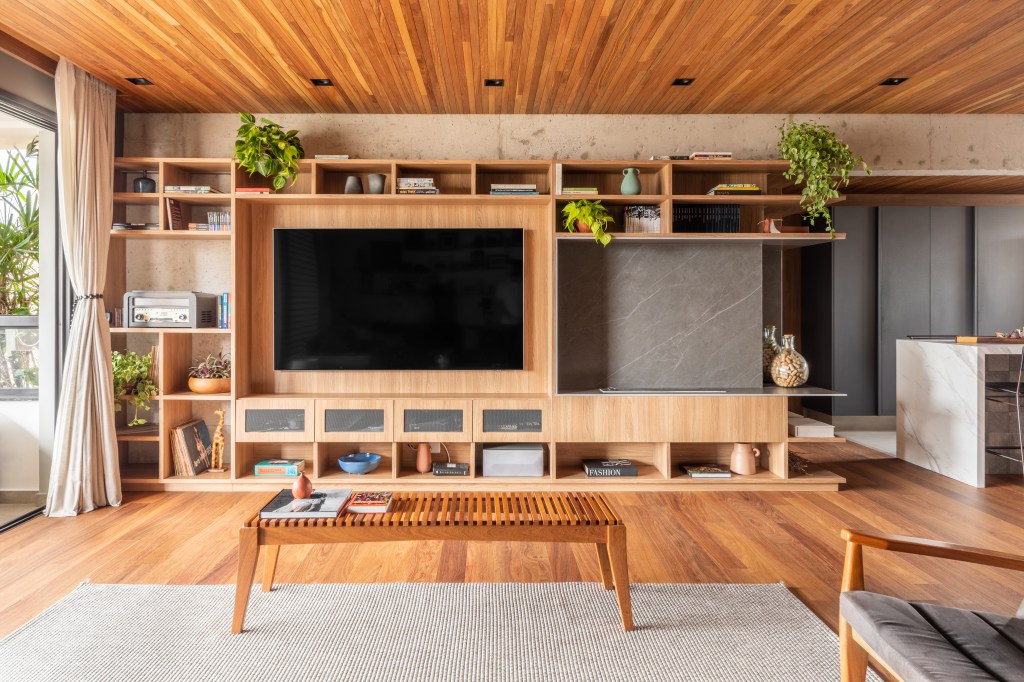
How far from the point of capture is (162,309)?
154 inches

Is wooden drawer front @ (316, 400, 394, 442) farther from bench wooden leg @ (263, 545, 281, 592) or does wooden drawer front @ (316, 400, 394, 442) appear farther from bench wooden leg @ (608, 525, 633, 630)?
bench wooden leg @ (608, 525, 633, 630)

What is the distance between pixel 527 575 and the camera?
267 cm

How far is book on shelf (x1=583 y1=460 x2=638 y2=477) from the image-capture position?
405 centimetres

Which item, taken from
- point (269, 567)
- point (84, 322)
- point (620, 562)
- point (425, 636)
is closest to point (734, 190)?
point (620, 562)

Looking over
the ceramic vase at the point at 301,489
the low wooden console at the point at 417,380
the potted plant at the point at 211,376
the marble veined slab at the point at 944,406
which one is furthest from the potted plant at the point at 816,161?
the potted plant at the point at 211,376

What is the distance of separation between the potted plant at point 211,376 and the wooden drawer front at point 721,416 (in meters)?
2.90

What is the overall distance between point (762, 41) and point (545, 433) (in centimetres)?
250

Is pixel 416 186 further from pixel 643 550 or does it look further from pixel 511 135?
pixel 643 550

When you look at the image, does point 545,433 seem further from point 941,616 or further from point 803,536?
point 941,616

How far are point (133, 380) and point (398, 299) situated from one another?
1.74 m

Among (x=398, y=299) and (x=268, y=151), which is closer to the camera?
(x=268, y=151)

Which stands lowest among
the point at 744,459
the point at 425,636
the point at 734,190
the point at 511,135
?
the point at 425,636

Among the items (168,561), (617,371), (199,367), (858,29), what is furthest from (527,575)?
(858,29)

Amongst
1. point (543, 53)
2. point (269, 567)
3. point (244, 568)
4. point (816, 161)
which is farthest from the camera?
point (816, 161)
